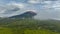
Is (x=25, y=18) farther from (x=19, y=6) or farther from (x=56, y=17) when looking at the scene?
(x=56, y=17)

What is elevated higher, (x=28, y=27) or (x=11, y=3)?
(x=11, y=3)

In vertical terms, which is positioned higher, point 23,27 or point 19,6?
point 19,6

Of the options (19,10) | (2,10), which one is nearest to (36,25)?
(19,10)

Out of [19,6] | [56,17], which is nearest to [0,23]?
[19,6]

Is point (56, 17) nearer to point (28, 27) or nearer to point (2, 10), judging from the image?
point (28, 27)

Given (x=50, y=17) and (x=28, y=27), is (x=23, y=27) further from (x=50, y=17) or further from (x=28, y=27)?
(x=50, y=17)
